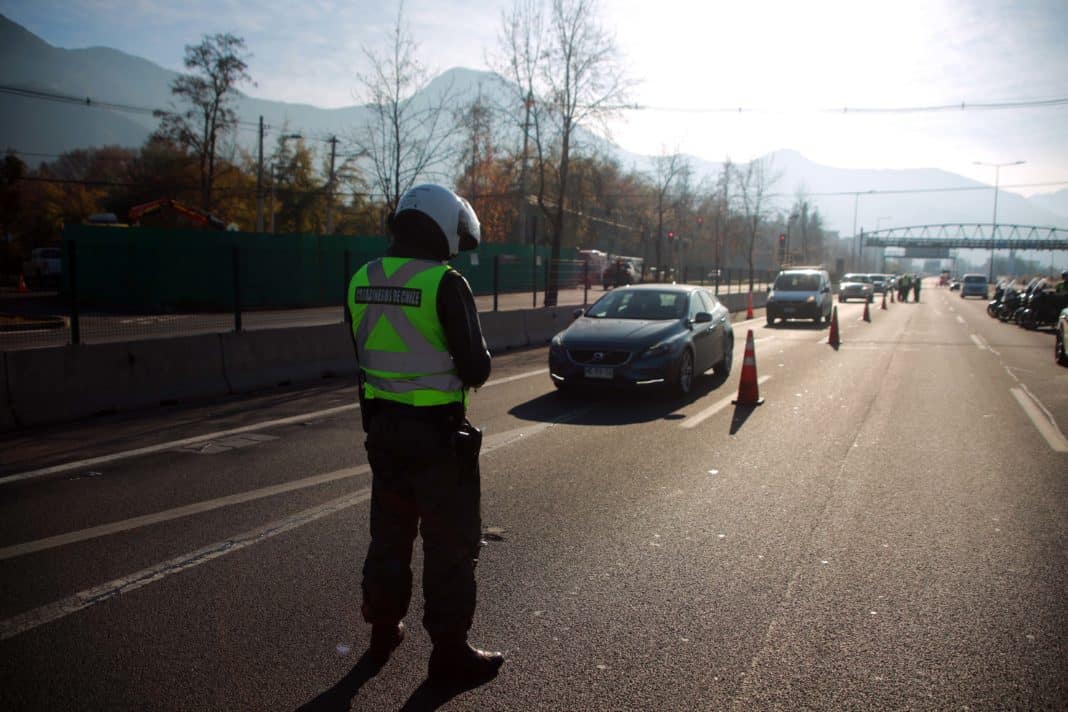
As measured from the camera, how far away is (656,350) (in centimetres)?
994

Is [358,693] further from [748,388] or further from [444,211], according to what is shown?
[748,388]

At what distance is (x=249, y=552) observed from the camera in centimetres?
456

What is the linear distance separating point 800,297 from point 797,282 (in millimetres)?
1067

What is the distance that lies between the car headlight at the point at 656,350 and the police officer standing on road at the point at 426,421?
6.88m

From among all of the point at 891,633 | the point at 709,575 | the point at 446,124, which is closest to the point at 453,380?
the point at 709,575

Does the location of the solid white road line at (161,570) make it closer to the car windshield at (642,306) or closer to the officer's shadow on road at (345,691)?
the officer's shadow on road at (345,691)

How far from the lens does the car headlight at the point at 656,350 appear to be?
988 centimetres

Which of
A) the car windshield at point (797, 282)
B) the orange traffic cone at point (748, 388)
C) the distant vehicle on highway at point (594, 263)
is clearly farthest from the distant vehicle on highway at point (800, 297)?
the distant vehicle on highway at point (594, 263)

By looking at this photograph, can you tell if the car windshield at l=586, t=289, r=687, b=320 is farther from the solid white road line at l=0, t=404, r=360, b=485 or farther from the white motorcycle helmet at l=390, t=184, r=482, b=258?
the white motorcycle helmet at l=390, t=184, r=482, b=258

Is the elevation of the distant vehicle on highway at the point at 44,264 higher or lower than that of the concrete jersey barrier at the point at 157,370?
higher

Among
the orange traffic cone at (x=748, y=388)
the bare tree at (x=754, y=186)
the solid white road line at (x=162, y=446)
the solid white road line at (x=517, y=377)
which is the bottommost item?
the solid white road line at (x=162, y=446)

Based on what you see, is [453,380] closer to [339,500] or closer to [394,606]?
[394,606]

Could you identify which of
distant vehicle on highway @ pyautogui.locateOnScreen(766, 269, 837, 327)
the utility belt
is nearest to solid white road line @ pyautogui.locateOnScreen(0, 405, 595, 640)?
the utility belt

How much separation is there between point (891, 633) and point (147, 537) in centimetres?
417
